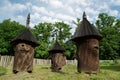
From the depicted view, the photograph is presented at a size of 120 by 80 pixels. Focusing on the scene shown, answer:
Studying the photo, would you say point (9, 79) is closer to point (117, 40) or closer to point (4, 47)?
point (4, 47)

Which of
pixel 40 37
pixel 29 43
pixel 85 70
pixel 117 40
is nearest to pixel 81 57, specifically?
pixel 85 70

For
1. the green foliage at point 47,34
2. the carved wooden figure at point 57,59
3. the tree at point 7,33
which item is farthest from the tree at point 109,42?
the carved wooden figure at point 57,59

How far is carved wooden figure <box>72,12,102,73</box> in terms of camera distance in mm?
12008

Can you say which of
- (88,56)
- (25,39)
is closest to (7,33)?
(25,39)

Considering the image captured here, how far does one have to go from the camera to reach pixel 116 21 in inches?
2336

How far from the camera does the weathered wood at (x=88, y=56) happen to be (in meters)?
12.0

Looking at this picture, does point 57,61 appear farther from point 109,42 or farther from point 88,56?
point 109,42

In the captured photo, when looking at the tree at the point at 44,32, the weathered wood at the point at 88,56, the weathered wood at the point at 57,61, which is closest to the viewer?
the weathered wood at the point at 88,56

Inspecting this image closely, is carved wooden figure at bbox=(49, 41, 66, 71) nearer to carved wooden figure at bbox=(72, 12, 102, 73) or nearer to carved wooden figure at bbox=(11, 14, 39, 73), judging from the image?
carved wooden figure at bbox=(11, 14, 39, 73)

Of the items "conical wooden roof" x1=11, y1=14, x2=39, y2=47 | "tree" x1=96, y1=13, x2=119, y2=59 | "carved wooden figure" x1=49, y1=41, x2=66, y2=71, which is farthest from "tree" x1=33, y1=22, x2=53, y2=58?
"conical wooden roof" x1=11, y1=14, x2=39, y2=47

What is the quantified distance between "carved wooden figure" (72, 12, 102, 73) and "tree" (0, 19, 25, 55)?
3471 cm

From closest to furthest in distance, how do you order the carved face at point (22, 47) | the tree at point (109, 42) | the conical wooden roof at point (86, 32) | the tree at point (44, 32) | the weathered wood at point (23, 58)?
the conical wooden roof at point (86, 32) < the weathered wood at point (23, 58) < the carved face at point (22, 47) < the tree at point (44, 32) < the tree at point (109, 42)

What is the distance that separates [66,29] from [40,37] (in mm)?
7226

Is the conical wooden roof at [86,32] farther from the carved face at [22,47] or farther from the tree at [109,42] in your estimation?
the tree at [109,42]
